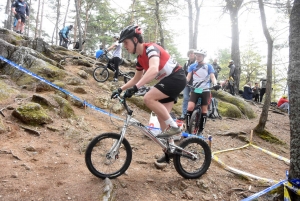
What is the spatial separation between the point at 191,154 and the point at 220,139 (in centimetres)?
378

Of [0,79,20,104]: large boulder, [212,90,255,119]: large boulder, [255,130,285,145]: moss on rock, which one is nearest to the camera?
[0,79,20,104]: large boulder

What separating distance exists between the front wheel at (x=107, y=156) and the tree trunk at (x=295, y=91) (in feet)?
9.12

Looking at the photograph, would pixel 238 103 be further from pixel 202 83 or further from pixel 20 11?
pixel 20 11

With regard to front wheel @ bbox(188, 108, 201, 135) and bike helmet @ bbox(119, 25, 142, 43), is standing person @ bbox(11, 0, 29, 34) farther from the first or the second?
front wheel @ bbox(188, 108, 201, 135)

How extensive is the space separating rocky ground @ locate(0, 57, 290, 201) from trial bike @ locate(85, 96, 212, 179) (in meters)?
0.18

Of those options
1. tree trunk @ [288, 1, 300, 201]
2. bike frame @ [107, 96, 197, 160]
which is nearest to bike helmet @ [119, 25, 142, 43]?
bike frame @ [107, 96, 197, 160]

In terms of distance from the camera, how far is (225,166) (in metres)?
4.66

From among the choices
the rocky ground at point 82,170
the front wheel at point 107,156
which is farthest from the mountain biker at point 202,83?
the front wheel at point 107,156

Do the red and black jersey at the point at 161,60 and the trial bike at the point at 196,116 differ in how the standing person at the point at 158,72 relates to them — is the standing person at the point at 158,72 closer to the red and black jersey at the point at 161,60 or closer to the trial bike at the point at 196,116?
the red and black jersey at the point at 161,60

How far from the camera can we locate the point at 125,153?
3658mm

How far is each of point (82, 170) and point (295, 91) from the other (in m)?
3.91

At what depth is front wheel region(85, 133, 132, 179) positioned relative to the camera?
11.1ft

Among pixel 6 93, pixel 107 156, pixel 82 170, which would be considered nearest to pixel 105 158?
pixel 107 156

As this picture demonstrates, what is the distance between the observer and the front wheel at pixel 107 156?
3.38 m
